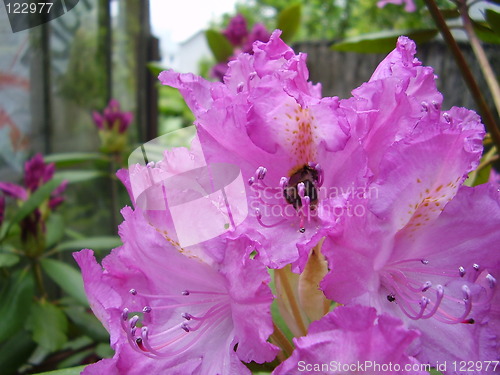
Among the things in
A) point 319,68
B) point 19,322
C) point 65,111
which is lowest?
point 19,322

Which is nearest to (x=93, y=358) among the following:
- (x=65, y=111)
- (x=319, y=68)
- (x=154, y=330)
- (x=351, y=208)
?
(x=154, y=330)

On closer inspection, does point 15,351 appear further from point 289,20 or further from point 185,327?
point 289,20

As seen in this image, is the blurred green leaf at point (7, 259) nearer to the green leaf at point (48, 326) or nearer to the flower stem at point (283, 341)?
the green leaf at point (48, 326)

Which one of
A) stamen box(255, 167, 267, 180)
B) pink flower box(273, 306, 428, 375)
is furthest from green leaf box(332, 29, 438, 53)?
pink flower box(273, 306, 428, 375)

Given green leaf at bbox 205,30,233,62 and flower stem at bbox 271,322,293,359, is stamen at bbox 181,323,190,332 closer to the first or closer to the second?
flower stem at bbox 271,322,293,359

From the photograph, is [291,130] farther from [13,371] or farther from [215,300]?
[13,371]

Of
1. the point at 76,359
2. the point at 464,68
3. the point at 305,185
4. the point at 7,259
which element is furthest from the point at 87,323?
the point at 464,68
